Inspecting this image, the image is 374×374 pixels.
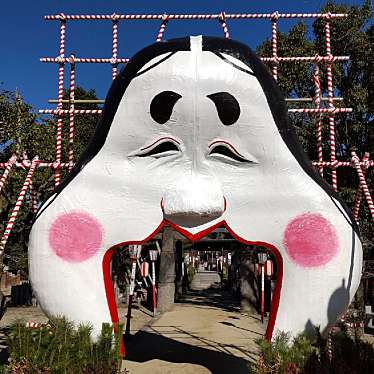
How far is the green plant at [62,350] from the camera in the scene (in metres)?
4.48

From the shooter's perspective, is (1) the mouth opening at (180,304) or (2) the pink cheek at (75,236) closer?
(2) the pink cheek at (75,236)

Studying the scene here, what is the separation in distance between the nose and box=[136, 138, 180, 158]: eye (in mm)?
327

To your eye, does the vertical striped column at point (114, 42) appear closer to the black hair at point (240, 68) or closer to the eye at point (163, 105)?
the black hair at point (240, 68)

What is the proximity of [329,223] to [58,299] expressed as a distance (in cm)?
297

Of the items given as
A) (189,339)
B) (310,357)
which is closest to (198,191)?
(310,357)

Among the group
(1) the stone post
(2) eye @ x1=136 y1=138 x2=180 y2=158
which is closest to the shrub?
(2) eye @ x1=136 y1=138 x2=180 y2=158

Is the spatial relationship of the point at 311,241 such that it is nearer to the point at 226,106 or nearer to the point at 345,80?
the point at 226,106

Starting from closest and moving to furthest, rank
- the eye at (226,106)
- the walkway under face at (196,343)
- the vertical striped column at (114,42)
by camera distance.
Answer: the eye at (226,106) → the vertical striped column at (114,42) → the walkway under face at (196,343)

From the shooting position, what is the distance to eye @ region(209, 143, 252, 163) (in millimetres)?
Answer: 5277

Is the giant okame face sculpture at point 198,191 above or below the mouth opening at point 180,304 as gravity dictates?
above

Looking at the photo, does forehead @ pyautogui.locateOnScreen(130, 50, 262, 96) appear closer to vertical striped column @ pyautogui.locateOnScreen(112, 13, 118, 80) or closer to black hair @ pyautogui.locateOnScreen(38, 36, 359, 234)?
black hair @ pyautogui.locateOnScreen(38, 36, 359, 234)

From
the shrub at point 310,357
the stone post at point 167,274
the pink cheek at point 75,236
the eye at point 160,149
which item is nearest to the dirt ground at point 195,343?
the stone post at point 167,274

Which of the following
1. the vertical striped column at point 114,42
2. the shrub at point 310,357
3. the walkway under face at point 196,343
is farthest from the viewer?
the walkway under face at point 196,343

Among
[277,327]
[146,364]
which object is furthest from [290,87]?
[277,327]
